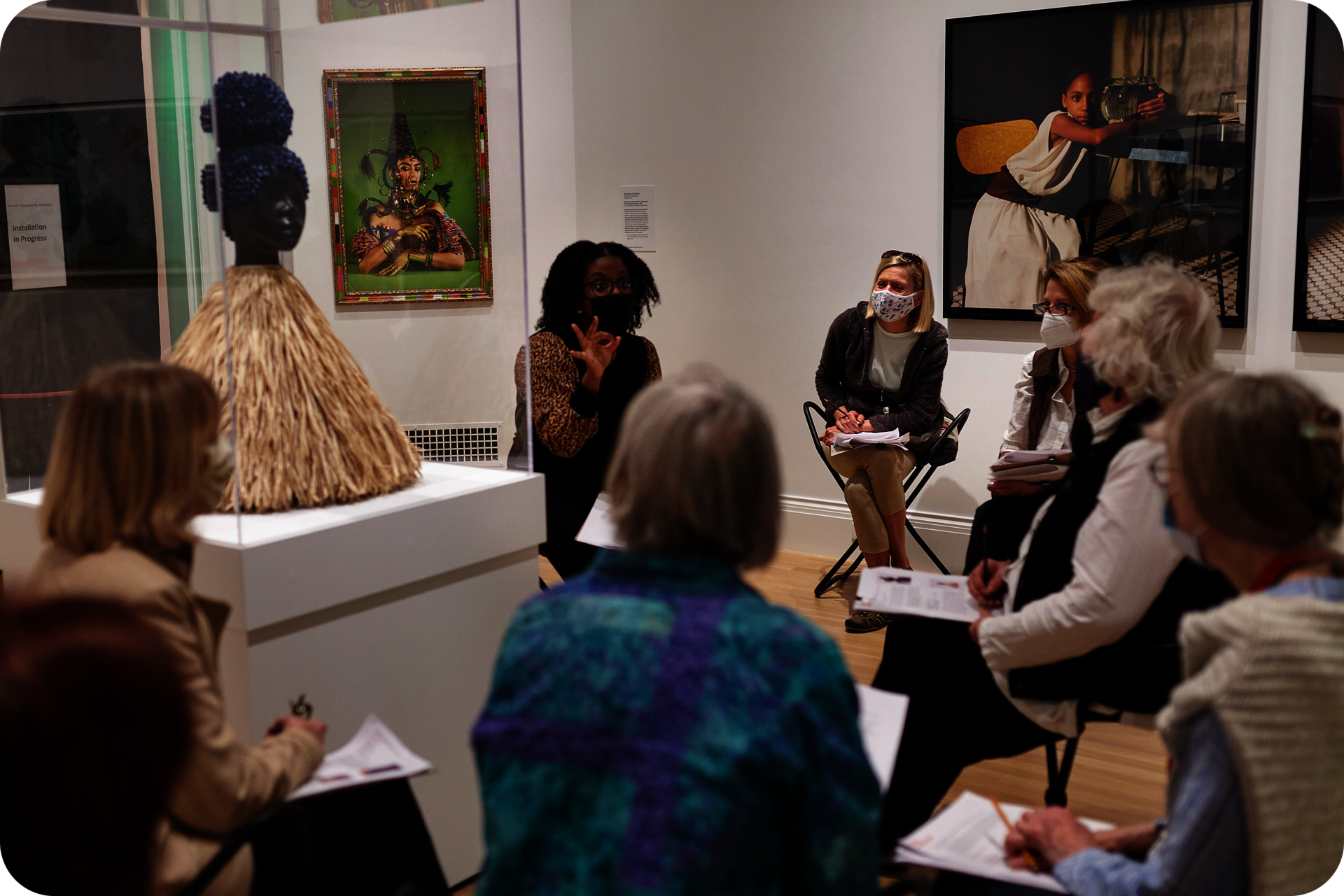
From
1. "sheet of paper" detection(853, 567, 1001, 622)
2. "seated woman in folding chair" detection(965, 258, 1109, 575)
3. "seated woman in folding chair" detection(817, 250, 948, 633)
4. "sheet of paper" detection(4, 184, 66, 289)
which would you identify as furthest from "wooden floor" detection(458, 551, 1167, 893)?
"sheet of paper" detection(4, 184, 66, 289)

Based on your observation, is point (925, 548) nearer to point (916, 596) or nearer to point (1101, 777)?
point (1101, 777)

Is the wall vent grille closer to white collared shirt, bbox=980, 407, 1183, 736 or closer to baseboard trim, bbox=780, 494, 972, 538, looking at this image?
white collared shirt, bbox=980, 407, 1183, 736

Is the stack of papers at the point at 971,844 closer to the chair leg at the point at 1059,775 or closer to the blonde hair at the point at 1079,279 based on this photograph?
the chair leg at the point at 1059,775

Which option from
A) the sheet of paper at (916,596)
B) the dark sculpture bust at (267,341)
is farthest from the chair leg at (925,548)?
the dark sculpture bust at (267,341)

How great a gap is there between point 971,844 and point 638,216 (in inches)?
173

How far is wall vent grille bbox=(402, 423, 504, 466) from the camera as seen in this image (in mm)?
2533

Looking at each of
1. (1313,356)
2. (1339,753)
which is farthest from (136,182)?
(1313,356)

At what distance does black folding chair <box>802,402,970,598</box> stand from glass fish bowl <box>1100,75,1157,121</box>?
123 cm

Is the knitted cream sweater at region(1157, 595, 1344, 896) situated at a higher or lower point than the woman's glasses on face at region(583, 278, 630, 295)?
lower

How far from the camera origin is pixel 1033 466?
306 cm

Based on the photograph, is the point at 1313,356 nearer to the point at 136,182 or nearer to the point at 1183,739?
the point at 1183,739

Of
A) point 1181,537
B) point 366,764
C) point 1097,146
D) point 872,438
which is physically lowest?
point 366,764

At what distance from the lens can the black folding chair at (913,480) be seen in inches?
168

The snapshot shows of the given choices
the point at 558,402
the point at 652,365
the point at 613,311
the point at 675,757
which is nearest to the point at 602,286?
the point at 613,311
